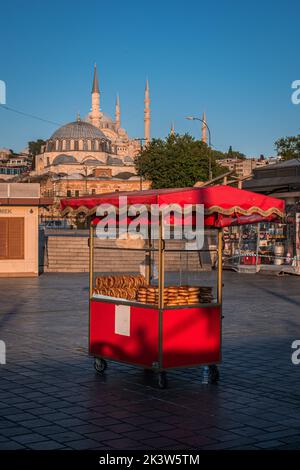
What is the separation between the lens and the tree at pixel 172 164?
76.6 m

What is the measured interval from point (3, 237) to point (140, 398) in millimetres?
19540

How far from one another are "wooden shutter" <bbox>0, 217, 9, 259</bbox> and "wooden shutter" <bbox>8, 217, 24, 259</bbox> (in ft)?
0.34

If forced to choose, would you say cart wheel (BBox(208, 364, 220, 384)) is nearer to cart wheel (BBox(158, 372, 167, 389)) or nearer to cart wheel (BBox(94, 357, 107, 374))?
cart wheel (BBox(158, 372, 167, 389))

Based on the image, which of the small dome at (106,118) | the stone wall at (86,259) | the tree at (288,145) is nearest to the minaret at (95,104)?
the small dome at (106,118)

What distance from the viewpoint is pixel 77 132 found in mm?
149375

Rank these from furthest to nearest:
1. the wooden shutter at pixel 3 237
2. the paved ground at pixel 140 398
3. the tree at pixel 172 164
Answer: the tree at pixel 172 164, the wooden shutter at pixel 3 237, the paved ground at pixel 140 398

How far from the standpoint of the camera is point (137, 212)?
9539 mm

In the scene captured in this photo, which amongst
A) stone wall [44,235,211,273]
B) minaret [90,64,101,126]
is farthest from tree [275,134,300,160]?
minaret [90,64,101,126]

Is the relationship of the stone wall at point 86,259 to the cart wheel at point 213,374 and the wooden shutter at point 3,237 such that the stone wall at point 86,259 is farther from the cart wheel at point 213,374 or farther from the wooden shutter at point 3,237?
the cart wheel at point 213,374

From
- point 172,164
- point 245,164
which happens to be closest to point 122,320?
point 172,164

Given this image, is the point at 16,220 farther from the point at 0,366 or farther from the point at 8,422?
the point at 8,422

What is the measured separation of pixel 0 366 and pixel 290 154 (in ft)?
237

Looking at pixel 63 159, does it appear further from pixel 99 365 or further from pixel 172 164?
pixel 99 365

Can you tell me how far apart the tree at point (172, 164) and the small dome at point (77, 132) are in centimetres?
7115
